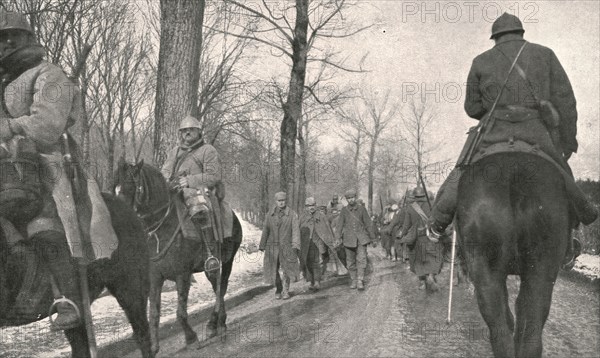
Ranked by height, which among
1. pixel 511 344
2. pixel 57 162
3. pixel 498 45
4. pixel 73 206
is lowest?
pixel 511 344

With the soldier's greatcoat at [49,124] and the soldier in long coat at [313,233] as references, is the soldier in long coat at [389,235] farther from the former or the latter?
the soldier's greatcoat at [49,124]

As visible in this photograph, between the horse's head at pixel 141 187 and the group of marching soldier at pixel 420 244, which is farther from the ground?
the horse's head at pixel 141 187

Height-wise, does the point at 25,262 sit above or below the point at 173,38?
below

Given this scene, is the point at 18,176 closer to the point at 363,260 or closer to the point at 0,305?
the point at 0,305

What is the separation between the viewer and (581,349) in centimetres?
Result: 670

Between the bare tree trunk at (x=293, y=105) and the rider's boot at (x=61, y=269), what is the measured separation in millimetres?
14366

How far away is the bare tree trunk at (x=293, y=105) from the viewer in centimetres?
1891

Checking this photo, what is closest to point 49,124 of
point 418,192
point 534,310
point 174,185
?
point 534,310

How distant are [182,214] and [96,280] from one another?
332 centimetres

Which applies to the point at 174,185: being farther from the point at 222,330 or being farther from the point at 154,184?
the point at 222,330

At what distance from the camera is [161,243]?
7.89 meters

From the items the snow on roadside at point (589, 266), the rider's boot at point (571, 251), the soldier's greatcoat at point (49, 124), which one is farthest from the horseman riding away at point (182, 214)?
the snow on roadside at point (589, 266)

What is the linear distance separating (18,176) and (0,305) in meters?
0.82

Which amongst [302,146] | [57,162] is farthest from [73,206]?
[302,146]
